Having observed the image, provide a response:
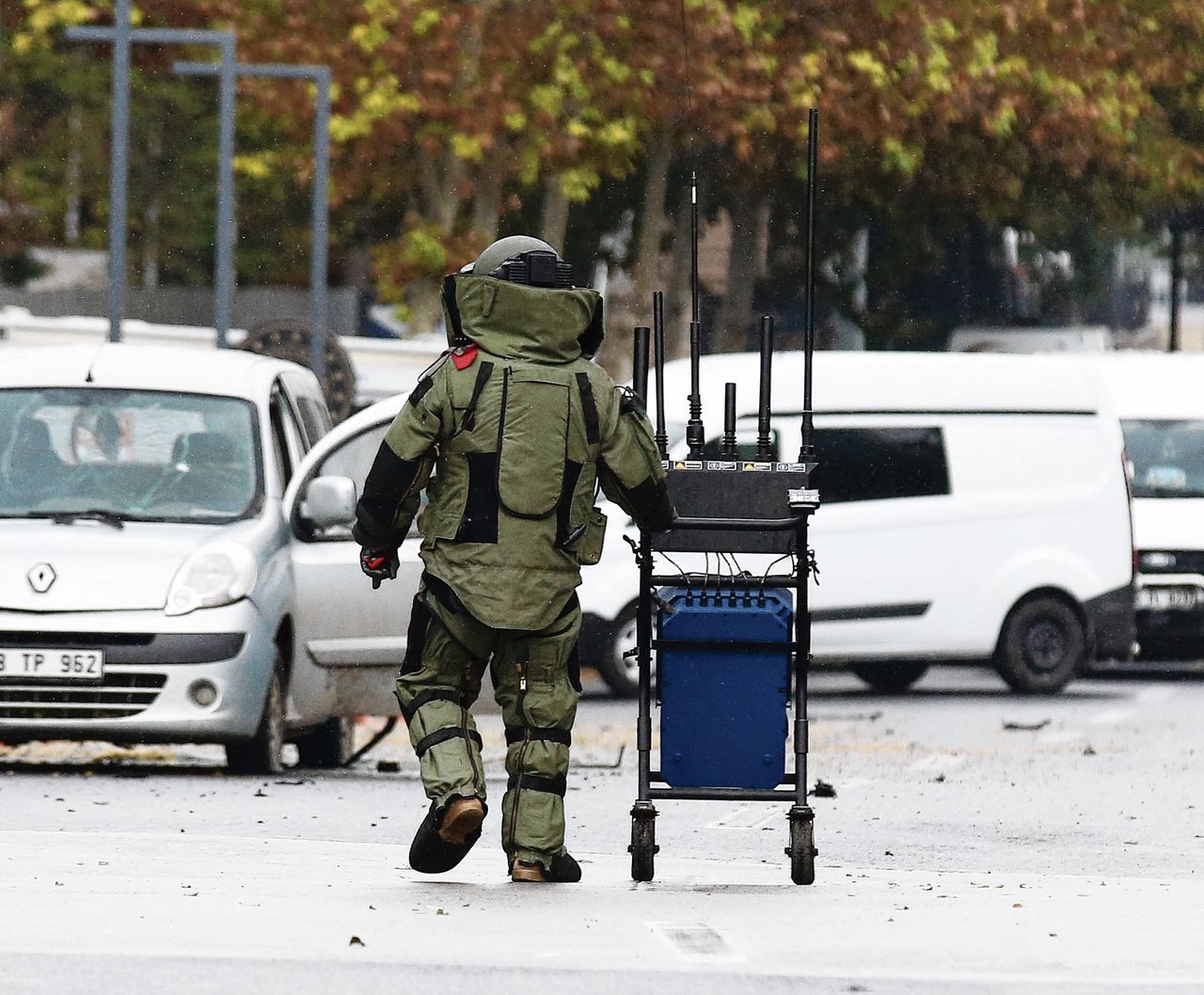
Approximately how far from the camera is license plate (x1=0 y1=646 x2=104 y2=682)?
11.7 metres

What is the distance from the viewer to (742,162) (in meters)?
26.6

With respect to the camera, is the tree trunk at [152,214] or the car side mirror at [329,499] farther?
the tree trunk at [152,214]

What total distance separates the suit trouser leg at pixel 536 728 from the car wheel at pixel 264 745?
165 inches

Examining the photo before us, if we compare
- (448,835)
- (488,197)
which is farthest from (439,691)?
(488,197)

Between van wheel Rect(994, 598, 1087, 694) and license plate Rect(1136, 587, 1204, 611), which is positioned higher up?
license plate Rect(1136, 587, 1204, 611)

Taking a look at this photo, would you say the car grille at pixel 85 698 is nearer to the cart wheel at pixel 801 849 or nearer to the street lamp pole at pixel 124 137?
the cart wheel at pixel 801 849

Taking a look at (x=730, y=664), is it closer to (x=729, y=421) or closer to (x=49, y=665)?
(x=729, y=421)

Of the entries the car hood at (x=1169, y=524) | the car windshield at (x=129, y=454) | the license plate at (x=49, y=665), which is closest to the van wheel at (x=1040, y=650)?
the car hood at (x=1169, y=524)

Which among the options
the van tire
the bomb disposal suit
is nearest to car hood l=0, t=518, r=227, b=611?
the bomb disposal suit

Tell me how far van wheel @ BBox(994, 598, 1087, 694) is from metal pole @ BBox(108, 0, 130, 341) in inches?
291

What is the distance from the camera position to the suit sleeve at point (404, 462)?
25.7ft

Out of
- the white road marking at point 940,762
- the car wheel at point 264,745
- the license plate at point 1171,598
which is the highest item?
the license plate at point 1171,598

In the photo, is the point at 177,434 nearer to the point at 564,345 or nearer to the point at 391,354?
the point at 564,345

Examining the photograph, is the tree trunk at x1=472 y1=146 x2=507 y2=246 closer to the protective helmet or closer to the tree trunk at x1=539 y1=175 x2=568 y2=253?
the tree trunk at x1=539 y1=175 x2=568 y2=253
